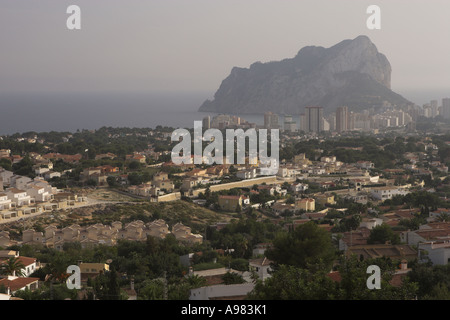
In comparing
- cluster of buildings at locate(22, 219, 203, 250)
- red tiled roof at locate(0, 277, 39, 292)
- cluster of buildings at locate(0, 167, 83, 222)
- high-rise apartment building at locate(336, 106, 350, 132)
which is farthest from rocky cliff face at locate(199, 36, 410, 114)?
red tiled roof at locate(0, 277, 39, 292)

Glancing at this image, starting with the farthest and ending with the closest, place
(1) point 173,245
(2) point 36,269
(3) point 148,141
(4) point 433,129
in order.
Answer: (4) point 433,129
(3) point 148,141
(1) point 173,245
(2) point 36,269

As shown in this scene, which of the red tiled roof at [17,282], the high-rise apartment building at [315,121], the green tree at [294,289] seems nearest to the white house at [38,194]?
the red tiled roof at [17,282]

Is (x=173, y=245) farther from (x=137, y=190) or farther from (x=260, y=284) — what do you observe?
(x=137, y=190)

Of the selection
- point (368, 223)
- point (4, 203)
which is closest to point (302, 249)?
point (368, 223)

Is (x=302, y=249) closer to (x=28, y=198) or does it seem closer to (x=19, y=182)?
(x=28, y=198)

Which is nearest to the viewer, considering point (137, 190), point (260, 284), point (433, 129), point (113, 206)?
point (260, 284)

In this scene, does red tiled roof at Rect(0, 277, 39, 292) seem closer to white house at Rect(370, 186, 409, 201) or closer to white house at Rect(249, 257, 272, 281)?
white house at Rect(249, 257, 272, 281)

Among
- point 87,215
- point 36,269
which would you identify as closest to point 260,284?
point 36,269

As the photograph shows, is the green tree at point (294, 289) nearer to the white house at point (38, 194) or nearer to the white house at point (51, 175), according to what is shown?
the white house at point (38, 194)
